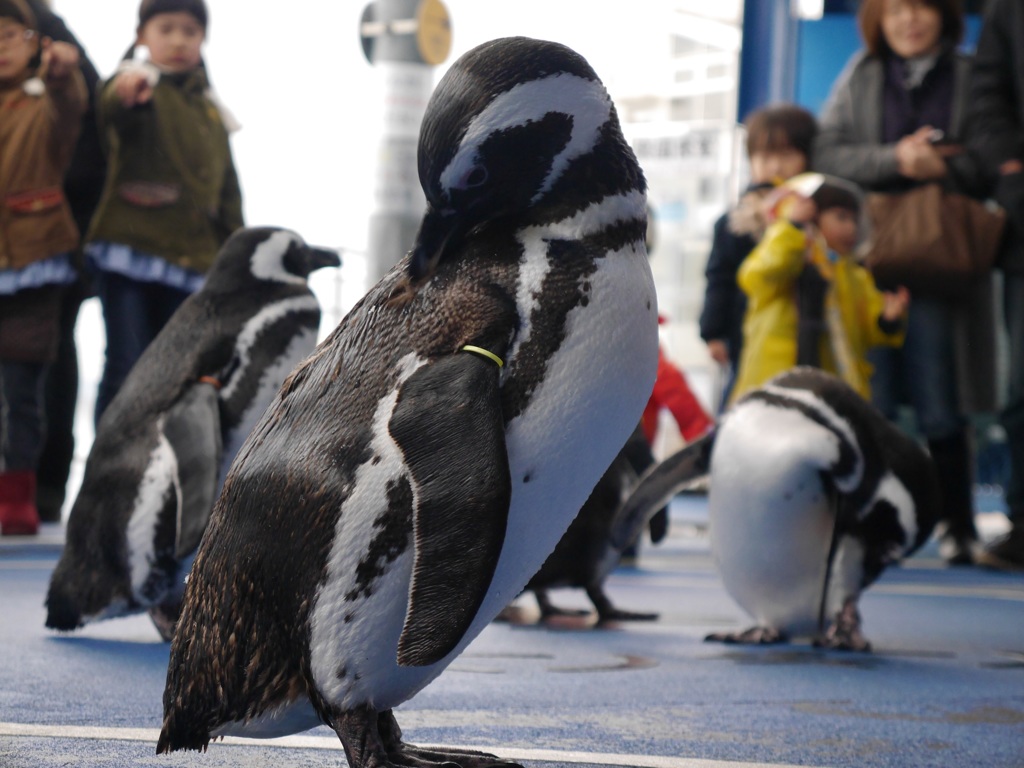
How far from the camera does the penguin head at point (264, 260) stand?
2109 mm

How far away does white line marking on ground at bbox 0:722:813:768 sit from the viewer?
1237mm

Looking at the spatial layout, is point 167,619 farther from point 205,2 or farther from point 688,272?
point 688,272

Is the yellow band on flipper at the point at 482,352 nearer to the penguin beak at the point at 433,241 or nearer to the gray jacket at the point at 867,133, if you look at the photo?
the penguin beak at the point at 433,241

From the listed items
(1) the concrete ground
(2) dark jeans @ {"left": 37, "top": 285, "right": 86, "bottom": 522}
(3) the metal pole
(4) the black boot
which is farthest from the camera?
(3) the metal pole

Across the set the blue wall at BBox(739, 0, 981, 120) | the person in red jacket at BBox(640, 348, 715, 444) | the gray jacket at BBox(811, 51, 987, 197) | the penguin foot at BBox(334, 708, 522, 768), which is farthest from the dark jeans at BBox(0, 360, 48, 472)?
the blue wall at BBox(739, 0, 981, 120)

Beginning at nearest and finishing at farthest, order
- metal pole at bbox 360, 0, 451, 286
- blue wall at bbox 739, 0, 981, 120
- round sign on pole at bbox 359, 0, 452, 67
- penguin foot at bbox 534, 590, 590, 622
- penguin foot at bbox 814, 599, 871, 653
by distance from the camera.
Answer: penguin foot at bbox 814, 599, 871, 653 < penguin foot at bbox 534, 590, 590, 622 < blue wall at bbox 739, 0, 981, 120 < metal pole at bbox 360, 0, 451, 286 < round sign on pole at bbox 359, 0, 452, 67

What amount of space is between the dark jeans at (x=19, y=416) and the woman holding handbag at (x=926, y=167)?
243cm

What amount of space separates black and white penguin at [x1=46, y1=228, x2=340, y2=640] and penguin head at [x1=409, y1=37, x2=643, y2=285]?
2.85 ft

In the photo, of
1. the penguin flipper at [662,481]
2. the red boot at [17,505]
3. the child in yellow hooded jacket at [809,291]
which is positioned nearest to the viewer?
the penguin flipper at [662,481]

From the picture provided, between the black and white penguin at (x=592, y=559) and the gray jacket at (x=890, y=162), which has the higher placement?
the gray jacket at (x=890, y=162)

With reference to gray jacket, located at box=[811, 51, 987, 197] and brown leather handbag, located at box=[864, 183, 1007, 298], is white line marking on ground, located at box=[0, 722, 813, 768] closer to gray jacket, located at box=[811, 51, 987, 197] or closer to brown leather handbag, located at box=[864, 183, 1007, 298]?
brown leather handbag, located at box=[864, 183, 1007, 298]

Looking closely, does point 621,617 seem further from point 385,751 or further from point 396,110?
point 396,110

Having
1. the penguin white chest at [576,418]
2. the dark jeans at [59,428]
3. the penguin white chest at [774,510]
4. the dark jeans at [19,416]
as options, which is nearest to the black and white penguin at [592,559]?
the penguin white chest at [774,510]

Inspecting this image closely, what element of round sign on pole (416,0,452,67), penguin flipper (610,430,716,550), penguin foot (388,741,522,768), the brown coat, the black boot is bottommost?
the black boot
